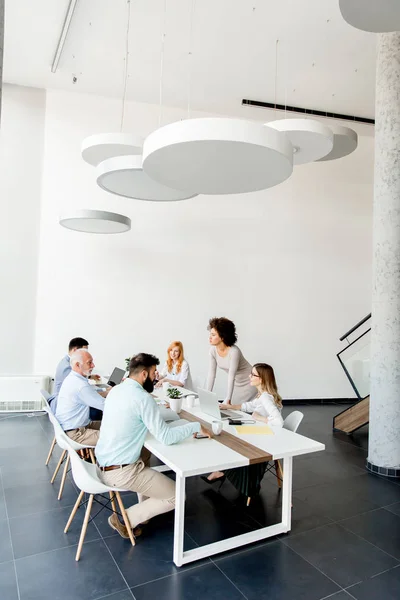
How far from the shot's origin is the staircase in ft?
19.6

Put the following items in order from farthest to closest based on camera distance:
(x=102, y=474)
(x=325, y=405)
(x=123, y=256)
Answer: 1. (x=325, y=405)
2. (x=123, y=256)
3. (x=102, y=474)

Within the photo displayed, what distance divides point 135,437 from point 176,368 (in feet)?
7.90

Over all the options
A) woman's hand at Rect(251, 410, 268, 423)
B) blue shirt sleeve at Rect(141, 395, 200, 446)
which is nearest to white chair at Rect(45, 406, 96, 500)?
blue shirt sleeve at Rect(141, 395, 200, 446)

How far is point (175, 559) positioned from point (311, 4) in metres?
5.64

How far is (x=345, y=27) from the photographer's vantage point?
5.13 meters

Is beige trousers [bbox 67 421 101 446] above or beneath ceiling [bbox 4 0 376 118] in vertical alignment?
beneath

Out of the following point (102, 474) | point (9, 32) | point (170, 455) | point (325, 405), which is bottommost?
point (325, 405)

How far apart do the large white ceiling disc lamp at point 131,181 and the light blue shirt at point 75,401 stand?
1.74 meters

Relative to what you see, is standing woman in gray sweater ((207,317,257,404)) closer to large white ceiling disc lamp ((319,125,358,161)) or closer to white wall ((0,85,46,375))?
large white ceiling disc lamp ((319,125,358,161))

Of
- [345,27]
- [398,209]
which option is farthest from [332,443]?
[345,27]

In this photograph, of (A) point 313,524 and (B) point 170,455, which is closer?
(B) point 170,455

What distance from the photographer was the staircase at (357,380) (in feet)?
19.6

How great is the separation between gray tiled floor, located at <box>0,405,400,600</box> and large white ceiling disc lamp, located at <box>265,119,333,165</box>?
10.8 feet

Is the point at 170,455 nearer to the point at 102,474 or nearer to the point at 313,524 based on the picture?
the point at 102,474
